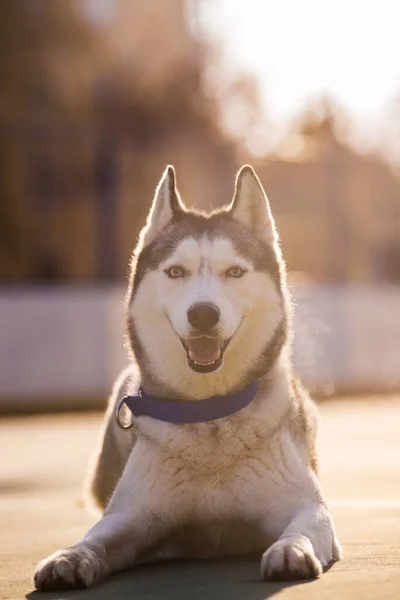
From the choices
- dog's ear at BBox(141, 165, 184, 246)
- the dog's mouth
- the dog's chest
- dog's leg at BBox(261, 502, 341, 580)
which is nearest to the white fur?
the dog's mouth

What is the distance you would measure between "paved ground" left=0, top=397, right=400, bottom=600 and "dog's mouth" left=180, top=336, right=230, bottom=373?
865mm

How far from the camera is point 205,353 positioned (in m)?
5.84

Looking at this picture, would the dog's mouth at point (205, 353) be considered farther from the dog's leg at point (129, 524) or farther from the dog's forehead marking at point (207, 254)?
the dog's leg at point (129, 524)

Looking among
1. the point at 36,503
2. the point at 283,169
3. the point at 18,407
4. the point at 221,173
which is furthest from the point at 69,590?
the point at 283,169

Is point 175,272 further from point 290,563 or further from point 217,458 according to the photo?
point 290,563

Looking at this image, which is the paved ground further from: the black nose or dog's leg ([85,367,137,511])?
the black nose

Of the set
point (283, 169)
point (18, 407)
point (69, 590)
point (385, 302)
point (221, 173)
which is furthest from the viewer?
point (283, 169)

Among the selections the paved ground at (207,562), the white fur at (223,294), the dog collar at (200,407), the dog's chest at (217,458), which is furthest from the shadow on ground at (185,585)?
the white fur at (223,294)

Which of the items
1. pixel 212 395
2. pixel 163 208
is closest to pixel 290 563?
pixel 212 395

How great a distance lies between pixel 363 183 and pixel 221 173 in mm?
5472

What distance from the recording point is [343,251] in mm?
28609

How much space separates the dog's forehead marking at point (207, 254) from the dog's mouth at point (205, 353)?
0.35 m

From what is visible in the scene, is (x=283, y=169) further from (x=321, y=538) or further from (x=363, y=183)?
(x=321, y=538)

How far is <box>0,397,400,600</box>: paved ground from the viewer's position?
4.90 meters
